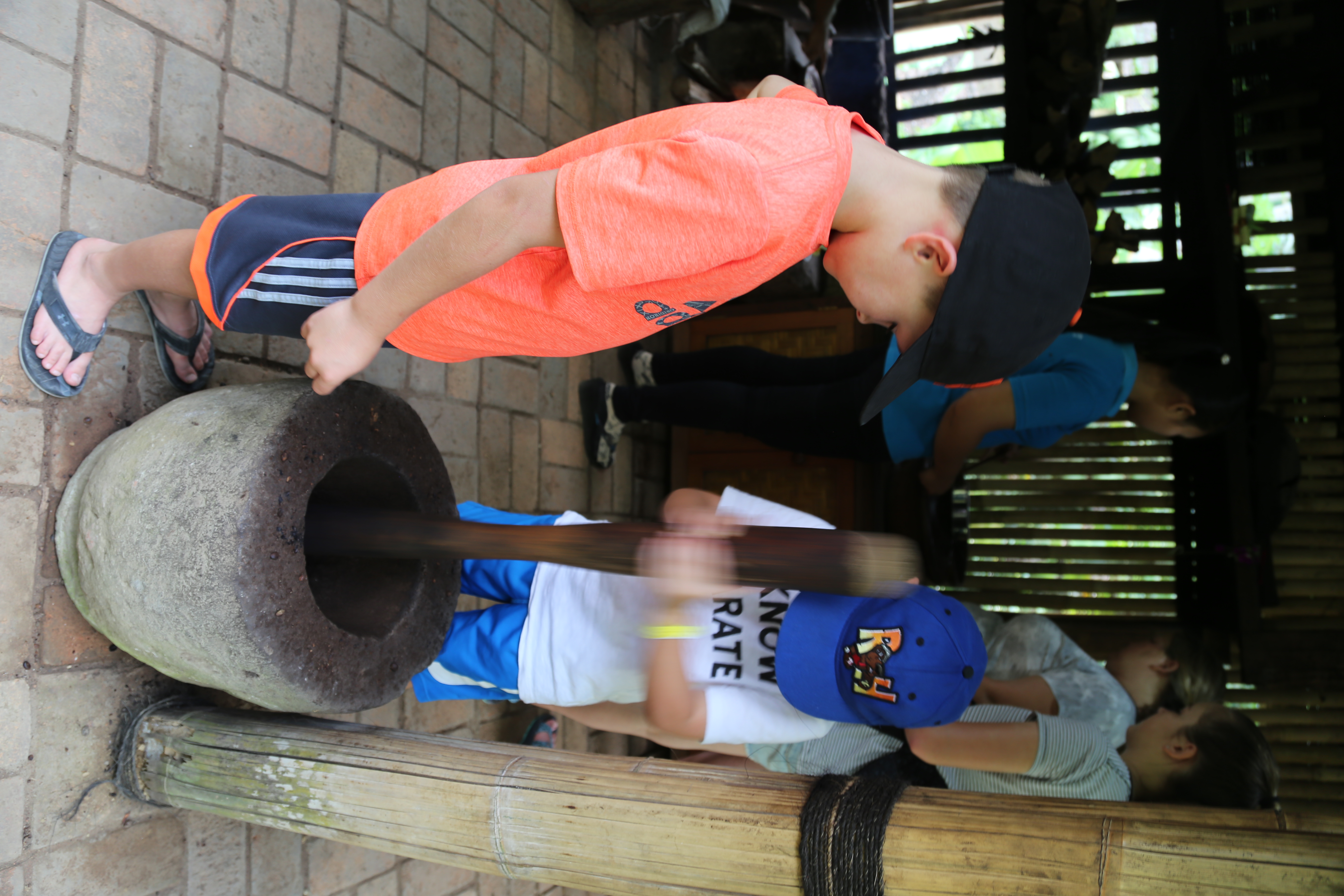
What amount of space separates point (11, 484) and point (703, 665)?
5.29 ft

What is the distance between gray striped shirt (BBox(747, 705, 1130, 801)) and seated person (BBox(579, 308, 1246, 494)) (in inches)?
38.4

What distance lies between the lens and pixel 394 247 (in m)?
1.59

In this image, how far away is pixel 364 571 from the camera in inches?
77.8

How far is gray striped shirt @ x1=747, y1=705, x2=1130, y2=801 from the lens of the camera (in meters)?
2.52

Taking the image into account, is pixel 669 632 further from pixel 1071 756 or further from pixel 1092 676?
pixel 1092 676

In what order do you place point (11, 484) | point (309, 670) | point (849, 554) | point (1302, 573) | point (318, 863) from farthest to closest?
point (1302, 573) < point (318, 863) < point (11, 484) < point (309, 670) < point (849, 554)

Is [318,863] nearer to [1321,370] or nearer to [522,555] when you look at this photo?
[522,555]

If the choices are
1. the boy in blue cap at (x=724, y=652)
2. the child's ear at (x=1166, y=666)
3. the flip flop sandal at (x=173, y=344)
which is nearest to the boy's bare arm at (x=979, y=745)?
the boy in blue cap at (x=724, y=652)

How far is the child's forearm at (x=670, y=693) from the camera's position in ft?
6.06

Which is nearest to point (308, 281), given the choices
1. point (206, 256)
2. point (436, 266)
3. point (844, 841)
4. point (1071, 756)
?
point (206, 256)

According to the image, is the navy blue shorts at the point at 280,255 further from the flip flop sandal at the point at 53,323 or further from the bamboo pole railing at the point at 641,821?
the bamboo pole railing at the point at 641,821

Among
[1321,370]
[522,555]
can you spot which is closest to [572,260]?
[522,555]

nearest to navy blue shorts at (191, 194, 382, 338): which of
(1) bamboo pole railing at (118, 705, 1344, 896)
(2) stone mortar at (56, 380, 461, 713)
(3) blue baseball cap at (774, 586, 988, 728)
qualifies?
(2) stone mortar at (56, 380, 461, 713)

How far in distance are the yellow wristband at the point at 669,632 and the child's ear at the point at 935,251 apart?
2.85 ft
